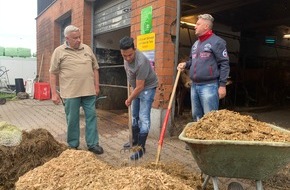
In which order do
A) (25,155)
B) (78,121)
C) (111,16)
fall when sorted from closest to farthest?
(25,155), (78,121), (111,16)

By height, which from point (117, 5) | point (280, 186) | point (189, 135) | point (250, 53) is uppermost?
point (117, 5)

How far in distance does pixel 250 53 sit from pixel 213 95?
8637 millimetres

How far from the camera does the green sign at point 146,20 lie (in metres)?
5.73

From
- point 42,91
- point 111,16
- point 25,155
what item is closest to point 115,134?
point 25,155

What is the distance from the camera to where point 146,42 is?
231 inches

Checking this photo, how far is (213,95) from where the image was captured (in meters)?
4.05

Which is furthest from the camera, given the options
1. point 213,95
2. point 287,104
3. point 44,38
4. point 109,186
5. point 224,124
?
point 44,38

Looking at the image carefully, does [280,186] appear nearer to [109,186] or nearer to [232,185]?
[232,185]

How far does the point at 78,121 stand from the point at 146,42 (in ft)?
6.86

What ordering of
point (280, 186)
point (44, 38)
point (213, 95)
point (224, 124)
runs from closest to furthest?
point (224, 124)
point (280, 186)
point (213, 95)
point (44, 38)

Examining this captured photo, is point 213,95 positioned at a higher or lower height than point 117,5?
lower

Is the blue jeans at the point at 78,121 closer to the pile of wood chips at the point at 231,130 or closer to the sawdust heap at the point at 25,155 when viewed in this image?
the sawdust heap at the point at 25,155

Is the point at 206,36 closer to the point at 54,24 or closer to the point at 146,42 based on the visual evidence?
the point at 146,42

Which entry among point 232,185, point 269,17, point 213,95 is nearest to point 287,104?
point 269,17
